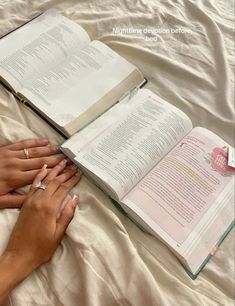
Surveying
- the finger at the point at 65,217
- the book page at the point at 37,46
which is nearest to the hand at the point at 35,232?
the finger at the point at 65,217

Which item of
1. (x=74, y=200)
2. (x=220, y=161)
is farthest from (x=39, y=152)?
(x=220, y=161)

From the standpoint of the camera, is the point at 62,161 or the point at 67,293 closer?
Result: the point at 67,293

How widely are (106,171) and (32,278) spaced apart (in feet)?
0.75

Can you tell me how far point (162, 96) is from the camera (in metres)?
0.90

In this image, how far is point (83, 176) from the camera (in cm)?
74

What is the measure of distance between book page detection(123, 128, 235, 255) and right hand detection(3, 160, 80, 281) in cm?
12

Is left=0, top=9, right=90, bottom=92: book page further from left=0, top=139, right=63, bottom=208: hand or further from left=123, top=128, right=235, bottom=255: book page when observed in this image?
left=123, top=128, right=235, bottom=255: book page

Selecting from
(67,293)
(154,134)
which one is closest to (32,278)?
(67,293)

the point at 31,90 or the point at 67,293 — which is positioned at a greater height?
the point at 31,90

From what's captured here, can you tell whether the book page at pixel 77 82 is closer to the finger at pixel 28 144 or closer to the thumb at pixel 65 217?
the finger at pixel 28 144

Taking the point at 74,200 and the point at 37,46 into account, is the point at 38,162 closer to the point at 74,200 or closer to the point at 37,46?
the point at 74,200

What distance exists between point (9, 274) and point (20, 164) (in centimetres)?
21

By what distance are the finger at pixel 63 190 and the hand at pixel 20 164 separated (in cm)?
5

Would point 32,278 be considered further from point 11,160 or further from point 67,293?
point 11,160
